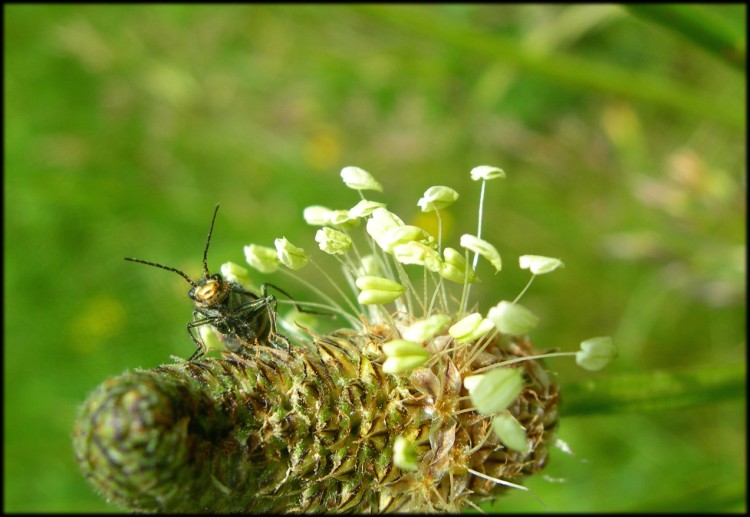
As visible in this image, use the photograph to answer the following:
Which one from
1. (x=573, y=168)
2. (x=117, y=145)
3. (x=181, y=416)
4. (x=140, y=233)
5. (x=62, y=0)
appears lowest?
(x=181, y=416)

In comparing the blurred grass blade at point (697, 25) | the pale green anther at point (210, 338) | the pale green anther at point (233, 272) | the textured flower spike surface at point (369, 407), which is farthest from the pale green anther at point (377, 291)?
the blurred grass blade at point (697, 25)

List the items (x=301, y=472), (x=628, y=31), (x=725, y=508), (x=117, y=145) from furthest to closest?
(x=117, y=145)
(x=628, y=31)
(x=725, y=508)
(x=301, y=472)

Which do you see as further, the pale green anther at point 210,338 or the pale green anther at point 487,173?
the pale green anther at point 210,338

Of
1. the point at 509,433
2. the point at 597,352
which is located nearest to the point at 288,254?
the point at 509,433

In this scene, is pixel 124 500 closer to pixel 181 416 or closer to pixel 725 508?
pixel 181 416

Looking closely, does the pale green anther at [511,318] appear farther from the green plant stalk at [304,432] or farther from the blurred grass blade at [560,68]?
the blurred grass blade at [560,68]

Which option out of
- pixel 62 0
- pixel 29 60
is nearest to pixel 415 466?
pixel 62 0

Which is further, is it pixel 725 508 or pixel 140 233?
pixel 140 233

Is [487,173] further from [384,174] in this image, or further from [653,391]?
[384,174]

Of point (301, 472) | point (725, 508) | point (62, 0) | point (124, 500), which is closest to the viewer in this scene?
point (124, 500)
